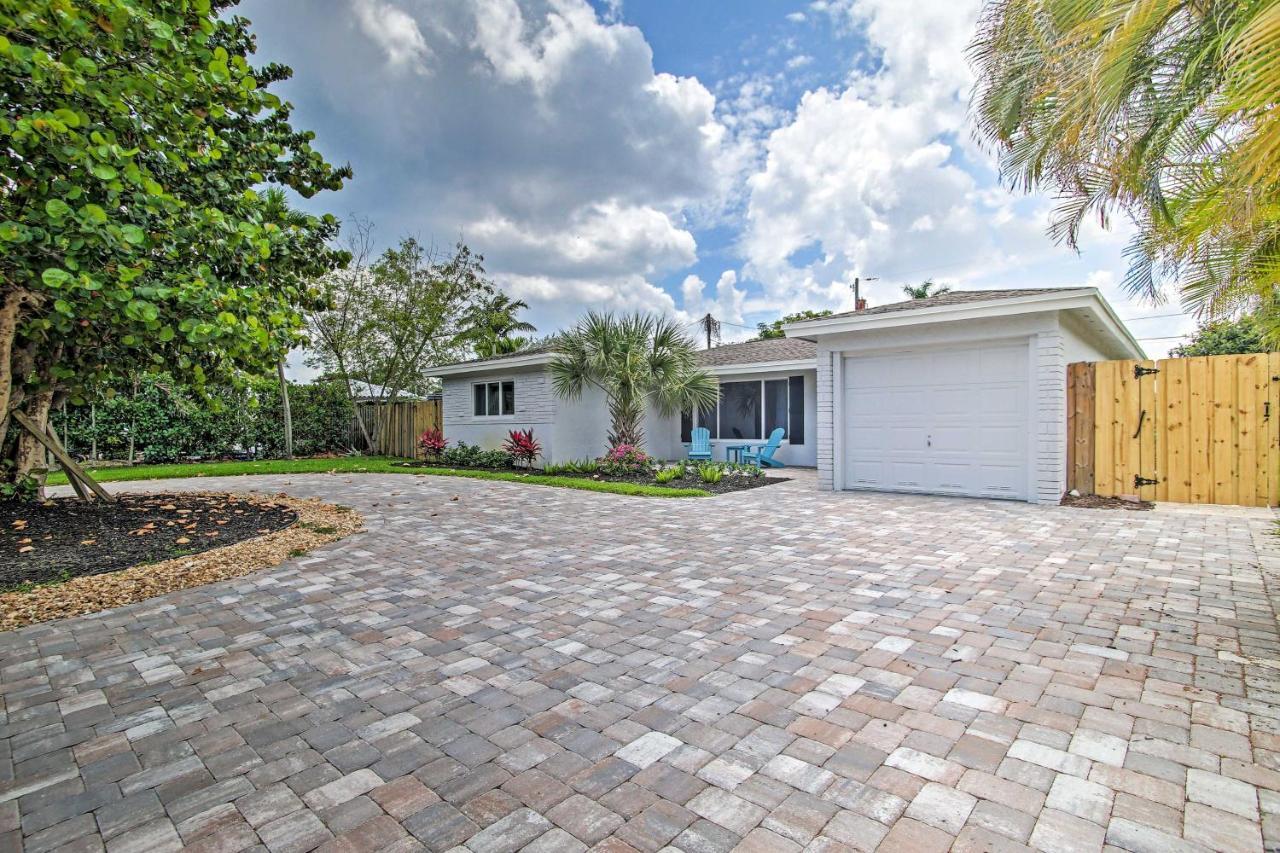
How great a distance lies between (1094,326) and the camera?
9.59 m

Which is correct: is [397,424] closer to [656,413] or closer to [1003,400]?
[656,413]

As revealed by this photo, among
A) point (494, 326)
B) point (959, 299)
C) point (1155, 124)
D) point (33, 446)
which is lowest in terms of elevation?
point (33, 446)

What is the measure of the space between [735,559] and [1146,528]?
196 inches

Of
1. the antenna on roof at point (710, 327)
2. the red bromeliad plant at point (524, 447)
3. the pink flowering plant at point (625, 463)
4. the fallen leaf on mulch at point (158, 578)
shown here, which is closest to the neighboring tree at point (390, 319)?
the red bromeliad plant at point (524, 447)

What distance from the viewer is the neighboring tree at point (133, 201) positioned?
414 centimetres

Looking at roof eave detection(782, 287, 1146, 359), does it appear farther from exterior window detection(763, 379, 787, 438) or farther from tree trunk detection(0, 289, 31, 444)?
tree trunk detection(0, 289, 31, 444)

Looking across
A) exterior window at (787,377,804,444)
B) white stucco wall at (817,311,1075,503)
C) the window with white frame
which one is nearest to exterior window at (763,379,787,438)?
the window with white frame

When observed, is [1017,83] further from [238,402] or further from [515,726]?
[238,402]

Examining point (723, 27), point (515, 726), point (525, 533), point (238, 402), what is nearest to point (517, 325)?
point (238, 402)

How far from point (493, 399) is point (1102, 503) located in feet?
44.1

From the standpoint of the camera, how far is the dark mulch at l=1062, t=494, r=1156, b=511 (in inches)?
316

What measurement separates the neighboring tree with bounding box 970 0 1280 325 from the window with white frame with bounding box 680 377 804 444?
319 inches

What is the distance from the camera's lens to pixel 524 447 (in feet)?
45.9

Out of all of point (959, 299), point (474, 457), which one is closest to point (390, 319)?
point (474, 457)
